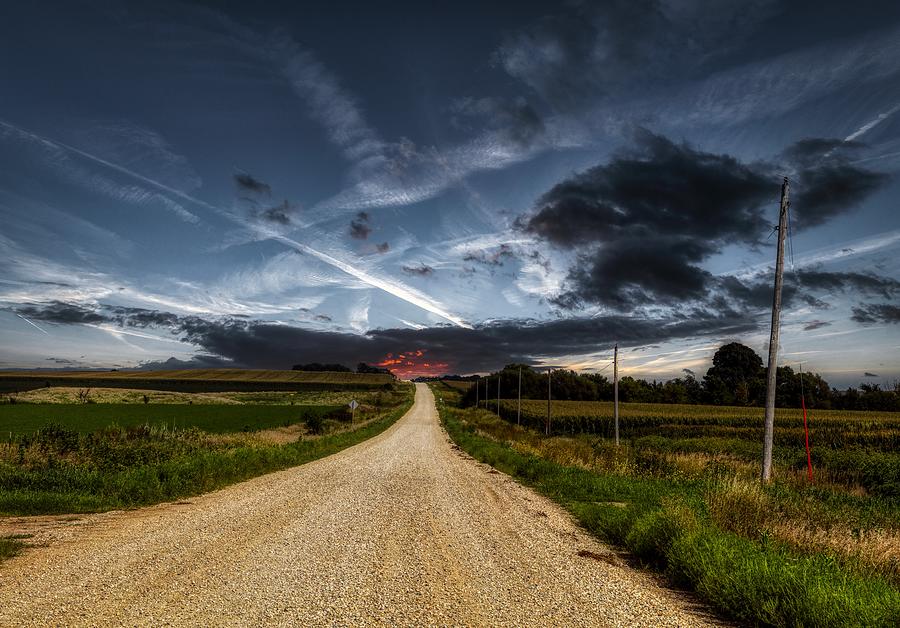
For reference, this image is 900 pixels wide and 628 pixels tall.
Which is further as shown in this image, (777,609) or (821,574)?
(821,574)

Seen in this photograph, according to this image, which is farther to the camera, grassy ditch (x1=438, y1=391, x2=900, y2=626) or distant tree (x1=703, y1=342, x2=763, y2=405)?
distant tree (x1=703, y1=342, x2=763, y2=405)

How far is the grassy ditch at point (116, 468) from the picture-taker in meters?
12.1

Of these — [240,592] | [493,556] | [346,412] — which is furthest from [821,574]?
[346,412]

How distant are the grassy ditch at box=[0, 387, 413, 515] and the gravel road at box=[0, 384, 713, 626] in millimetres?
1343

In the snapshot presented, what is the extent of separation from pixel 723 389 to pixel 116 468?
119 m

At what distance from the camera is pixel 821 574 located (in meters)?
6.83

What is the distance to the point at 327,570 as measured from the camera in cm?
763

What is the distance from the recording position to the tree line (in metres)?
92.2

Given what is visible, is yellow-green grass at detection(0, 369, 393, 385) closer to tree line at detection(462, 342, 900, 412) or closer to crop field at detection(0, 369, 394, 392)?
crop field at detection(0, 369, 394, 392)

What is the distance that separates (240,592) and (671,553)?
22.3ft

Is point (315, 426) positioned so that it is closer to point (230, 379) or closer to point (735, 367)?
point (735, 367)

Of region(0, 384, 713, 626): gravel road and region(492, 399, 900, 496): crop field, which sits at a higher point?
region(0, 384, 713, 626): gravel road

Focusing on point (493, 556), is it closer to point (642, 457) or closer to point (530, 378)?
point (642, 457)

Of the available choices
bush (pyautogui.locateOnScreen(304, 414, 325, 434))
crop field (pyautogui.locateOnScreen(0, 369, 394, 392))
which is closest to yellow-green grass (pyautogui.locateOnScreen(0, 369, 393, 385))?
crop field (pyautogui.locateOnScreen(0, 369, 394, 392))
